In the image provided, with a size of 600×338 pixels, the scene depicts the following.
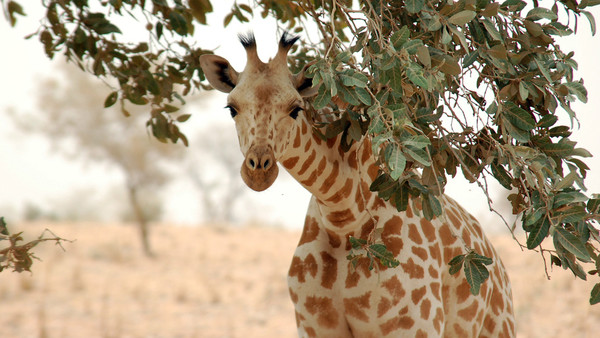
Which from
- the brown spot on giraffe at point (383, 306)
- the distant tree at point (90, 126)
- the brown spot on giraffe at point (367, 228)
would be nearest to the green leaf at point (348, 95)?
the brown spot on giraffe at point (367, 228)

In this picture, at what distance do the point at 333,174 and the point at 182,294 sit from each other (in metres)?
10.5

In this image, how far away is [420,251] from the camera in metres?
3.33

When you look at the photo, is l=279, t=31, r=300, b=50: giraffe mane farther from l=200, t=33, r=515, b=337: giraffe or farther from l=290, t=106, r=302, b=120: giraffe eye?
l=290, t=106, r=302, b=120: giraffe eye

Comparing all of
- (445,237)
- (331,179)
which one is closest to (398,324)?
(445,237)

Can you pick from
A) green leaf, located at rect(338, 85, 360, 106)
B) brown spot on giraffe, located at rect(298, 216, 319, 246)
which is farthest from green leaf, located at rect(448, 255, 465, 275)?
brown spot on giraffe, located at rect(298, 216, 319, 246)

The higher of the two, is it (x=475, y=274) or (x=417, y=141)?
(x=417, y=141)

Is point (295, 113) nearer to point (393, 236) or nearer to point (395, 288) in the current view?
point (393, 236)

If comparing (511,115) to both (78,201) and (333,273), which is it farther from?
(78,201)

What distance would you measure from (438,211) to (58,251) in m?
15.4

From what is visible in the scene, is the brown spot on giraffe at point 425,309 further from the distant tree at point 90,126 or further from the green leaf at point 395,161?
the distant tree at point 90,126

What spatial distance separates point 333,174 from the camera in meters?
3.12

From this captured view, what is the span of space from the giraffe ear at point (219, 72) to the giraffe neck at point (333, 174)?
387 millimetres

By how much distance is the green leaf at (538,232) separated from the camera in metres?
2.37

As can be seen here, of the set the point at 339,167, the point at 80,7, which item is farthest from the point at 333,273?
the point at 80,7
